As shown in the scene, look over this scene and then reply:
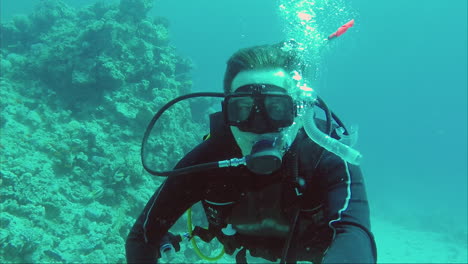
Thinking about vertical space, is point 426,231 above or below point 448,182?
above

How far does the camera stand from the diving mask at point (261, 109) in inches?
93.8

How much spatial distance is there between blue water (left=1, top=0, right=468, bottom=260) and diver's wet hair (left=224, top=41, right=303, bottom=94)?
1559 inches

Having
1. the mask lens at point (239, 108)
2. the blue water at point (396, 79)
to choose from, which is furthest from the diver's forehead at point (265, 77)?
the blue water at point (396, 79)

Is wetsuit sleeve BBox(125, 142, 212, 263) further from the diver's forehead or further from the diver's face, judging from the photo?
the diver's forehead

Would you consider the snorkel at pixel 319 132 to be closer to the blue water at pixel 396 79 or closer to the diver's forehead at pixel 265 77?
the diver's forehead at pixel 265 77

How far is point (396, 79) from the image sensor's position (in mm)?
118000

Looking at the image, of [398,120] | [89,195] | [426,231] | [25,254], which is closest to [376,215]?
[426,231]

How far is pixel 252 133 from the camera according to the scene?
8.02 ft

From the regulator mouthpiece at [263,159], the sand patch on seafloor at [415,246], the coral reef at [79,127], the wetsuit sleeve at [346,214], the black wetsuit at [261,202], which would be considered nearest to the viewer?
the wetsuit sleeve at [346,214]

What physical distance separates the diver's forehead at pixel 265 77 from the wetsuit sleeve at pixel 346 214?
0.67m

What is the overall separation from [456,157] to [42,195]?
11056cm

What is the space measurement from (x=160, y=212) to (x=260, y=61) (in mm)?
1478

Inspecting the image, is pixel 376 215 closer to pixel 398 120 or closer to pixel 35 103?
pixel 35 103

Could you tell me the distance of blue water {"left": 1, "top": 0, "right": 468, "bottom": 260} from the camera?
6009 centimetres
